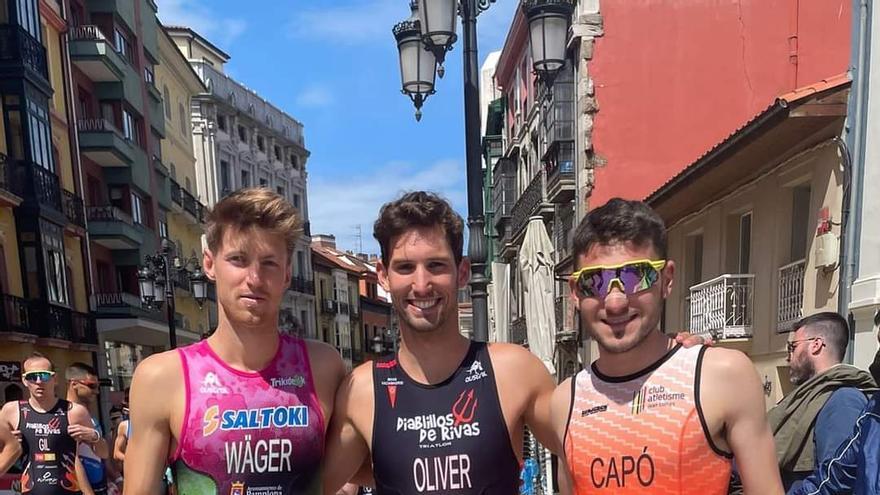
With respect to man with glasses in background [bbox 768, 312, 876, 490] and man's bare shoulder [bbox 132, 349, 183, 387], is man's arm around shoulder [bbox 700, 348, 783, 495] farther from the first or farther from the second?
man's bare shoulder [bbox 132, 349, 183, 387]

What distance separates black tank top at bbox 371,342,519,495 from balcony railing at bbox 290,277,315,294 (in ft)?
135

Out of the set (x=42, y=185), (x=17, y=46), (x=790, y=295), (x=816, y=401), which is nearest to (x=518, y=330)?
(x=790, y=295)

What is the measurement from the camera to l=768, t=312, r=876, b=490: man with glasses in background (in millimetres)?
3492

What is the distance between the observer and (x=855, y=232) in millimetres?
7102

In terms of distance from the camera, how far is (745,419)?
88.3 inches

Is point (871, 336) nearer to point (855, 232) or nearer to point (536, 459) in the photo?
point (855, 232)

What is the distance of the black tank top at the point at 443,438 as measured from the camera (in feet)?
8.55

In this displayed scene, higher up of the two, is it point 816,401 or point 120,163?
point 120,163

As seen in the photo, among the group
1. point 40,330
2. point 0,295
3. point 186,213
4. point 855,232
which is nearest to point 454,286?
point 855,232

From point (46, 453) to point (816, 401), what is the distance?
619 centimetres

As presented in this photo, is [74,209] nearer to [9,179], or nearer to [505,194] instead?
[9,179]

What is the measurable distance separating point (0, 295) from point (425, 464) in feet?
53.6

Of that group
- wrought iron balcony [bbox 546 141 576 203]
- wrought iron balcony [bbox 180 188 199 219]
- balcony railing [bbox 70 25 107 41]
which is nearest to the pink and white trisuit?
wrought iron balcony [bbox 546 141 576 203]

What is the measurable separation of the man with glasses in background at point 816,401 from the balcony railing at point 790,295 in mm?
4747
